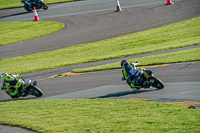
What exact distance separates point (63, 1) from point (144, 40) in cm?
1836

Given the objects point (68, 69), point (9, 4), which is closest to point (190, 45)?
point (68, 69)

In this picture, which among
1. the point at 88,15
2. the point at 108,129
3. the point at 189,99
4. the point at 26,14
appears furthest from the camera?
the point at 26,14

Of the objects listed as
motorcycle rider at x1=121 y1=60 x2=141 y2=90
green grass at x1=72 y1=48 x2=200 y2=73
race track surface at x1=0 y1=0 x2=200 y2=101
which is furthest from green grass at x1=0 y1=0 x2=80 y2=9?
motorcycle rider at x1=121 y1=60 x2=141 y2=90

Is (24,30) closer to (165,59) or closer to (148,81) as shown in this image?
(165,59)

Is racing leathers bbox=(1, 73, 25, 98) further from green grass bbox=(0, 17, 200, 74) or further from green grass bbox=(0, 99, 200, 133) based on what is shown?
green grass bbox=(0, 17, 200, 74)

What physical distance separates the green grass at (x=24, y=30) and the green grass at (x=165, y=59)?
11930mm

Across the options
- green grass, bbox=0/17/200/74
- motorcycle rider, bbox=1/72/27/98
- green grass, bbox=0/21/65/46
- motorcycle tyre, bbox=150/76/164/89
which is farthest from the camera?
green grass, bbox=0/21/65/46

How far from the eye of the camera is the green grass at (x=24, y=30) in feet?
106

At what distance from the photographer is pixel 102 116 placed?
1185 centimetres

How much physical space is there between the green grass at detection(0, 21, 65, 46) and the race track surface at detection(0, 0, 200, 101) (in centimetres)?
104

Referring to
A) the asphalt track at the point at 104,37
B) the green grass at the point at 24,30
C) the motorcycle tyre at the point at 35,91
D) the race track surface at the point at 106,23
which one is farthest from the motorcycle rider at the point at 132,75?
Answer: the green grass at the point at 24,30

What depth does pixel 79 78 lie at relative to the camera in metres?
19.5

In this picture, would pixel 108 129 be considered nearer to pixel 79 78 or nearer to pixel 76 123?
pixel 76 123

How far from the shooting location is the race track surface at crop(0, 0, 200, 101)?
50.7 feet
